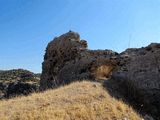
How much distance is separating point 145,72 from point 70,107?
7.51 meters

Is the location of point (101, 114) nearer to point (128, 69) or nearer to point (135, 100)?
point (135, 100)

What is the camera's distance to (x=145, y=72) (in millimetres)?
20969

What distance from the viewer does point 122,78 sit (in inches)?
850

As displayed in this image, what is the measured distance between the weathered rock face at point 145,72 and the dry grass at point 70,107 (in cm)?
287

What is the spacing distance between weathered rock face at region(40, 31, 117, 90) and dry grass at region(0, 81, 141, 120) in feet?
21.2

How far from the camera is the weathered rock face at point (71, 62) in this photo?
25172mm

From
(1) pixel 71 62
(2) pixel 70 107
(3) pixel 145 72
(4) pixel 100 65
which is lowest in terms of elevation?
(2) pixel 70 107

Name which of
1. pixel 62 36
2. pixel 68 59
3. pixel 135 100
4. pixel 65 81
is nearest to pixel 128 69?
pixel 135 100

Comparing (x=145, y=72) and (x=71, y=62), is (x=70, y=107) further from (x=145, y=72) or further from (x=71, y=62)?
(x=71, y=62)

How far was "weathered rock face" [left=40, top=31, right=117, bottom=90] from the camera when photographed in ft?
82.6

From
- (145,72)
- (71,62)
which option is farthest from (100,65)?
(145,72)

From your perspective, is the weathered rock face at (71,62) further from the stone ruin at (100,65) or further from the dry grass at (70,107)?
the dry grass at (70,107)

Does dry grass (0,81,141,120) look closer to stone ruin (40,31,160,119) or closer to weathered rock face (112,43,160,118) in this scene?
weathered rock face (112,43,160,118)

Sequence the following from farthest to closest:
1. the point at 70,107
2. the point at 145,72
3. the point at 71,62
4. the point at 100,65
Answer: the point at 71,62
the point at 100,65
the point at 145,72
the point at 70,107
